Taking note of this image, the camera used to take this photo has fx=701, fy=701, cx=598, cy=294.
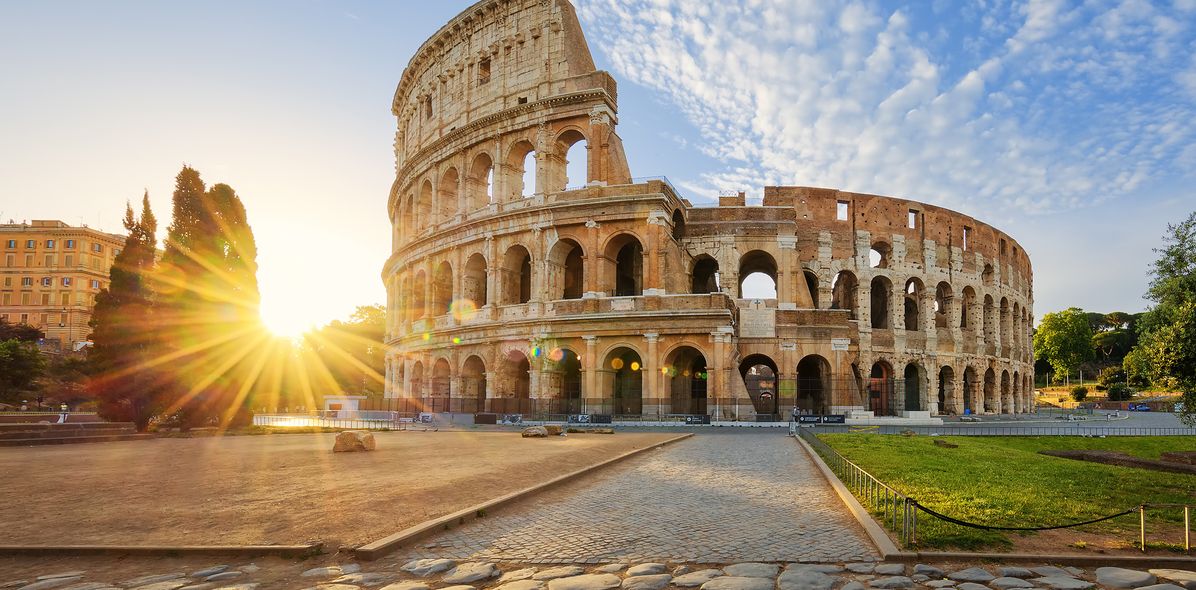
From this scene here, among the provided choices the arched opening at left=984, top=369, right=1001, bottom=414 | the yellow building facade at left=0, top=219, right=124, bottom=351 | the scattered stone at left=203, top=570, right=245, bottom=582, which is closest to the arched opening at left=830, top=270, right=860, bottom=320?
the arched opening at left=984, top=369, right=1001, bottom=414

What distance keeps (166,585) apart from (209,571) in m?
0.44

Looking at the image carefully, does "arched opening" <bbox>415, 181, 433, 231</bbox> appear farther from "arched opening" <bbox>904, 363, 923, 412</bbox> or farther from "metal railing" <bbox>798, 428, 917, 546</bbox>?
"metal railing" <bbox>798, 428, 917, 546</bbox>

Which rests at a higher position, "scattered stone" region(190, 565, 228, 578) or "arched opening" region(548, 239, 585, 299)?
"arched opening" region(548, 239, 585, 299)

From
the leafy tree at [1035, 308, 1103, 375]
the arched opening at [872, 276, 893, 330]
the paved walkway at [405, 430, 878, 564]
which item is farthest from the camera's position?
the leafy tree at [1035, 308, 1103, 375]

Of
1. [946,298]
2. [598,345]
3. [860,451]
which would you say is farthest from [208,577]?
[946,298]

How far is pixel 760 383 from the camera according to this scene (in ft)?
159

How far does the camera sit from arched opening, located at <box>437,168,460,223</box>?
40.1 metres

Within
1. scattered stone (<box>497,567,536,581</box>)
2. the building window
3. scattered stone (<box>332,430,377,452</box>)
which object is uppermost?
the building window

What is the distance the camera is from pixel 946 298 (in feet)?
148

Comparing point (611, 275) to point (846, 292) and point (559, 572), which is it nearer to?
point (846, 292)

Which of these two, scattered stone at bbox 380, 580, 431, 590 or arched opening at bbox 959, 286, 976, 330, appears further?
arched opening at bbox 959, 286, 976, 330

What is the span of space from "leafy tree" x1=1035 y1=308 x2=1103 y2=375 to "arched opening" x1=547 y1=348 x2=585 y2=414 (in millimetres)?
66724

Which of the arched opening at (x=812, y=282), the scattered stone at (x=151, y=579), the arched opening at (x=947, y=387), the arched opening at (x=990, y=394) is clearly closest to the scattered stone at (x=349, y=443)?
the scattered stone at (x=151, y=579)

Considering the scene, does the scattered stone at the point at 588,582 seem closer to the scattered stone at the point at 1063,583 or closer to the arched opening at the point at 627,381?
the scattered stone at the point at 1063,583
